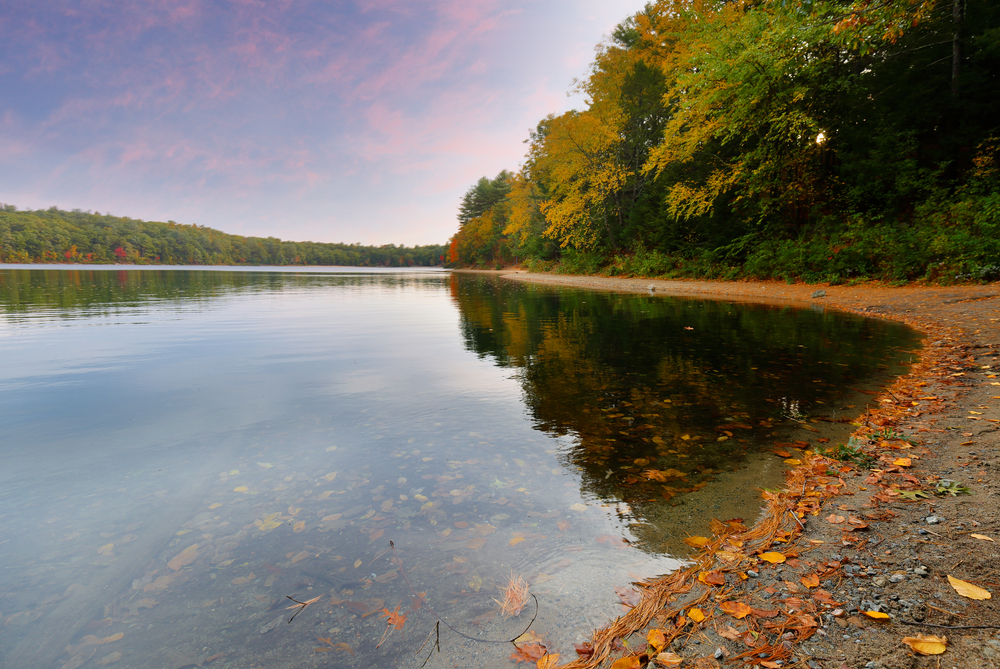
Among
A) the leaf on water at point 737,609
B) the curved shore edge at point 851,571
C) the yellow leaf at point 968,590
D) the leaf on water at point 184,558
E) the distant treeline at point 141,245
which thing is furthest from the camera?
the distant treeline at point 141,245

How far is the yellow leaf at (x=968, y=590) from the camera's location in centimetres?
192

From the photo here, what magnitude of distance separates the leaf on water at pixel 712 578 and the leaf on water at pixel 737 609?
21cm

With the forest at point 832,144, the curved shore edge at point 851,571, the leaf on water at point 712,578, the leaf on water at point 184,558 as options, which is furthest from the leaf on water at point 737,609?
the forest at point 832,144

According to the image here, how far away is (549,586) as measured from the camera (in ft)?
8.14

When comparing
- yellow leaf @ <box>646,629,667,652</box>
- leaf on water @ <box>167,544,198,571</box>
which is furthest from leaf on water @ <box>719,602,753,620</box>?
leaf on water @ <box>167,544,198,571</box>

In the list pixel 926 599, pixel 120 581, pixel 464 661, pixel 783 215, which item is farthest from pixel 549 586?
pixel 783 215

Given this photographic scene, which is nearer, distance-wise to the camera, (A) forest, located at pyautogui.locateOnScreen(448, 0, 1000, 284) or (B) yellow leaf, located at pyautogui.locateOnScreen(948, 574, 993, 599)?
(B) yellow leaf, located at pyautogui.locateOnScreen(948, 574, 993, 599)

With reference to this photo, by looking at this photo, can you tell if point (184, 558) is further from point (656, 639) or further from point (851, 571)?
point (851, 571)

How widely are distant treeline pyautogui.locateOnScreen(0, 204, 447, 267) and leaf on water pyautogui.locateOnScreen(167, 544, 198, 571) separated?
129024 millimetres

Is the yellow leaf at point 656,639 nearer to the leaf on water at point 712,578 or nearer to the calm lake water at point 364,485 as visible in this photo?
the calm lake water at point 364,485

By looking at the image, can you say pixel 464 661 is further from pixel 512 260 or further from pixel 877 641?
pixel 512 260

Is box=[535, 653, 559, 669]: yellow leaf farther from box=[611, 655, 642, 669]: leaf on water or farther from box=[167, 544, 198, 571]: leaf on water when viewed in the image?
box=[167, 544, 198, 571]: leaf on water

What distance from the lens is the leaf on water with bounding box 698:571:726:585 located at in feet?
7.70

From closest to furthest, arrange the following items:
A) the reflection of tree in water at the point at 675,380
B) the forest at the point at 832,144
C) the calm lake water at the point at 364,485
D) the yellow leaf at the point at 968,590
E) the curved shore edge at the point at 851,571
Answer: the curved shore edge at the point at 851,571
the yellow leaf at the point at 968,590
the calm lake water at the point at 364,485
the reflection of tree in water at the point at 675,380
the forest at the point at 832,144
